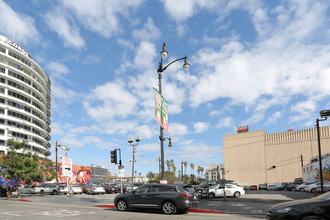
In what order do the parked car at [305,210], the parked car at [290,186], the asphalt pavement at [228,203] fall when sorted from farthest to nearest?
the parked car at [290,186], the asphalt pavement at [228,203], the parked car at [305,210]

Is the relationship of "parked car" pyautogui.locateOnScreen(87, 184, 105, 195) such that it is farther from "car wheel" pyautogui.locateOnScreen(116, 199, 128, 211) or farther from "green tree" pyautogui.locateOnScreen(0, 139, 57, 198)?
"car wheel" pyautogui.locateOnScreen(116, 199, 128, 211)

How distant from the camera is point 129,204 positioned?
46.6ft

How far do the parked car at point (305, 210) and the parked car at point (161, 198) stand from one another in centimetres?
635

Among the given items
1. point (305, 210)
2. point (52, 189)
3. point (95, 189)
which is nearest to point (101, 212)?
point (305, 210)

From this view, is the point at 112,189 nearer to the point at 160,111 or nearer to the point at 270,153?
the point at 160,111

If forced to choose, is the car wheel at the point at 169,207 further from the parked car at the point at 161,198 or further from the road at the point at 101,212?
the road at the point at 101,212

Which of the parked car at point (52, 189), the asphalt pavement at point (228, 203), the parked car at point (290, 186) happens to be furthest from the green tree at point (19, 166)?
the parked car at point (290, 186)

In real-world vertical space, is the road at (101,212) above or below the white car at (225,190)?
above

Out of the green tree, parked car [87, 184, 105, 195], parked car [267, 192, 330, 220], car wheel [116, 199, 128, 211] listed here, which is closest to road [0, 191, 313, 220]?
car wheel [116, 199, 128, 211]

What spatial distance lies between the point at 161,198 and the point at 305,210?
25.3 ft

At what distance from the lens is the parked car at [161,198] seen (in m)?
13.2

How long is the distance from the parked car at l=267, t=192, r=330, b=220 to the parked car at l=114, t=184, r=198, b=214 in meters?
6.35

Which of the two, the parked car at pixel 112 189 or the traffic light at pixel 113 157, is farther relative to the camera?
the parked car at pixel 112 189

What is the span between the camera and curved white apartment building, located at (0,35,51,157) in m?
63.8
